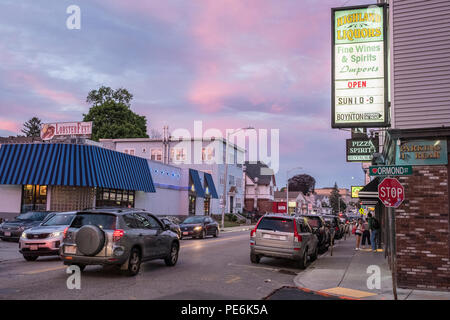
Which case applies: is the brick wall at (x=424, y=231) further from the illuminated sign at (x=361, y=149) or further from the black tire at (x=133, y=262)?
the illuminated sign at (x=361, y=149)

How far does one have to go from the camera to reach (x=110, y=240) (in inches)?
416

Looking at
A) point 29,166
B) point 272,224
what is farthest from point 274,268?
point 29,166

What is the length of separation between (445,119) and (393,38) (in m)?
2.67

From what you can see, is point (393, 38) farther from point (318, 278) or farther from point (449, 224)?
point (318, 278)

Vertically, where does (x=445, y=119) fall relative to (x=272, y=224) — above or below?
above

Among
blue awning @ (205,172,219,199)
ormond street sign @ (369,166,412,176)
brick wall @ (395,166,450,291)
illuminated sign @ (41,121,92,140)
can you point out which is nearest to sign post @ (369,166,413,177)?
ormond street sign @ (369,166,412,176)

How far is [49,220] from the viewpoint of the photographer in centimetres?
1582

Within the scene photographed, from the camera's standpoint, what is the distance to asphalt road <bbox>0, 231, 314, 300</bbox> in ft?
28.9

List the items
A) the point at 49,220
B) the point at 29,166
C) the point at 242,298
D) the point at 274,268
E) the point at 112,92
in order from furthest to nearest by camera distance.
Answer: the point at 112,92 < the point at 29,166 < the point at 49,220 < the point at 274,268 < the point at 242,298

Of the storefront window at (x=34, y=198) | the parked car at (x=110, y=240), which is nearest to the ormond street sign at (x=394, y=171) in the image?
the parked car at (x=110, y=240)

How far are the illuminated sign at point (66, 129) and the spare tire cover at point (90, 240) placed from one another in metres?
29.8

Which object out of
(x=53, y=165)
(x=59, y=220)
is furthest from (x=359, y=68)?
(x=53, y=165)

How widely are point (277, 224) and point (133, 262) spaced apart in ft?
19.3
